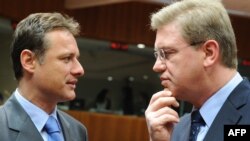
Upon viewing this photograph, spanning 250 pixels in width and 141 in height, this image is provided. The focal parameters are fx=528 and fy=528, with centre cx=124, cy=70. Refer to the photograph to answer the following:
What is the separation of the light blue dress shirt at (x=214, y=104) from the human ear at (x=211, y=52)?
10 centimetres

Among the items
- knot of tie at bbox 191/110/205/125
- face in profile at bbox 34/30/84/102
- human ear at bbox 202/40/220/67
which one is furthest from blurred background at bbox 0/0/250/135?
human ear at bbox 202/40/220/67

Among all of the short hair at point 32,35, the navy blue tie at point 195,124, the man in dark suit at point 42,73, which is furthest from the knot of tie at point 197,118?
the short hair at point 32,35

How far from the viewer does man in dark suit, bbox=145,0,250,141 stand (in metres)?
2.05

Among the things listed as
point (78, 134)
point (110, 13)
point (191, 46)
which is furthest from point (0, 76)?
point (191, 46)

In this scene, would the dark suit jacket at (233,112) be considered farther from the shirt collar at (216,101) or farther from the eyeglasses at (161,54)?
the eyeglasses at (161,54)

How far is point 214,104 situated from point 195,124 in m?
0.12

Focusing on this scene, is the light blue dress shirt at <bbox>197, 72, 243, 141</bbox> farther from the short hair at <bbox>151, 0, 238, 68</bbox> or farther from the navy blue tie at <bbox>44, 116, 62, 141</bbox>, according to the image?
the navy blue tie at <bbox>44, 116, 62, 141</bbox>

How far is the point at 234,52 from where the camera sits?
82.7 inches

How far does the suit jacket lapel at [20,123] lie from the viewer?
2.37 m

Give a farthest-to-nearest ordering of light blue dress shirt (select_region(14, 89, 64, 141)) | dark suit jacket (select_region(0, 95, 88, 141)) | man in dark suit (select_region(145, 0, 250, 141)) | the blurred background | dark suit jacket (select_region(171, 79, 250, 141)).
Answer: the blurred background < light blue dress shirt (select_region(14, 89, 64, 141)) < dark suit jacket (select_region(0, 95, 88, 141)) < man in dark suit (select_region(145, 0, 250, 141)) < dark suit jacket (select_region(171, 79, 250, 141))

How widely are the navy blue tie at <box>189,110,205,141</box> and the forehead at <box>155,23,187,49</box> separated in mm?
A: 294

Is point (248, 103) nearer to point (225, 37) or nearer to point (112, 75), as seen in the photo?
point (225, 37)

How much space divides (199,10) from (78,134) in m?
0.97

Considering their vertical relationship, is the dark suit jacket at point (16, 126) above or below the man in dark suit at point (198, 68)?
below
